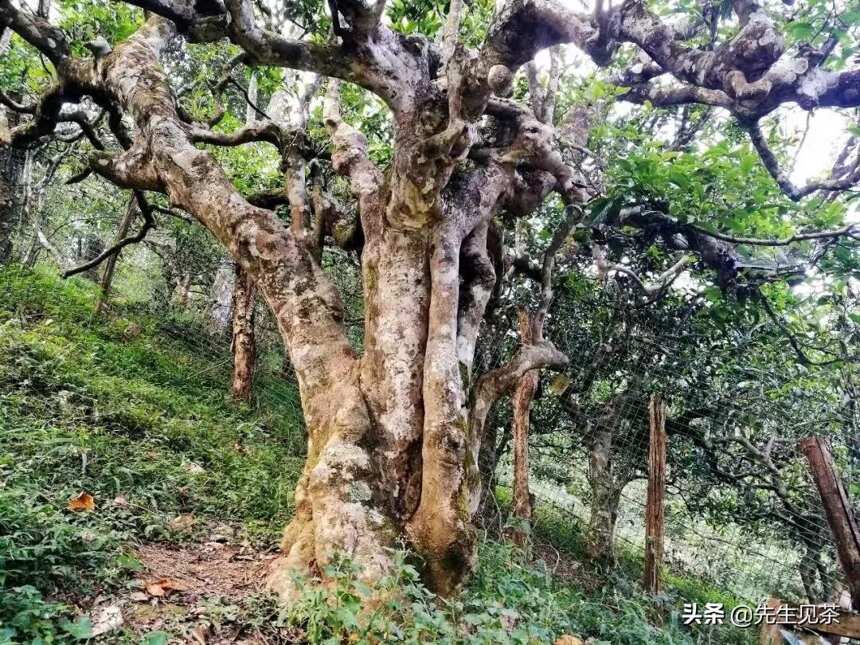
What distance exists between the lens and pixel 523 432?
14.5 ft

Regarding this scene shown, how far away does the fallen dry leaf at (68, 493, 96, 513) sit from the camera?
2703 millimetres

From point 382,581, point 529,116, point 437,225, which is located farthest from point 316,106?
point 382,581

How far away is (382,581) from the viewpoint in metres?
2.32

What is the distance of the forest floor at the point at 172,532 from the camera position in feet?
6.76

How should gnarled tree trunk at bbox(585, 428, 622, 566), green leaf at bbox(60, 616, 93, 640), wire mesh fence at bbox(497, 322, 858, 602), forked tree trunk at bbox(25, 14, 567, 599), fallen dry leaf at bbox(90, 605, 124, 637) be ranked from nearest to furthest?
1. green leaf at bbox(60, 616, 93, 640)
2. fallen dry leaf at bbox(90, 605, 124, 637)
3. forked tree trunk at bbox(25, 14, 567, 599)
4. wire mesh fence at bbox(497, 322, 858, 602)
5. gnarled tree trunk at bbox(585, 428, 622, 566)

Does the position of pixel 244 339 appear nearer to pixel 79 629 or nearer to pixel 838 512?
pixel 79 629

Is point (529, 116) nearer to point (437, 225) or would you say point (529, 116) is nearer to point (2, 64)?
point (437, 225)

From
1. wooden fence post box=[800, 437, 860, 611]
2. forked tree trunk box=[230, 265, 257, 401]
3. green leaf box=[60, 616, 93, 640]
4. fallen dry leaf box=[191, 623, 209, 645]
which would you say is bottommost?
fallen dry leaf box=[191, 623, 209, 645]

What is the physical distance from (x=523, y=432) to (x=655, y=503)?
44.5 inches

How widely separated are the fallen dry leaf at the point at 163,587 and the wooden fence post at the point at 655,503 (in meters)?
3.27

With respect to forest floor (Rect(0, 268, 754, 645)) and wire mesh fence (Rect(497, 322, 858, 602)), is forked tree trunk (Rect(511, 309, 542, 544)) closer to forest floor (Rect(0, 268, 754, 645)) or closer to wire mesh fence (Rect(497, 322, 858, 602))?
forest floor (Rect(0, 268, 754, 645))

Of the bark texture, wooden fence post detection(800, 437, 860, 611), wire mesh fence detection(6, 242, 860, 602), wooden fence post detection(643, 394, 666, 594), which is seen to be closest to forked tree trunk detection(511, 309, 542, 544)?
the bark texture

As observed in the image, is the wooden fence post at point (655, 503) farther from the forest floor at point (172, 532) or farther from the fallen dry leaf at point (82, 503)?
the fallen dry leaf at point (82, 503)

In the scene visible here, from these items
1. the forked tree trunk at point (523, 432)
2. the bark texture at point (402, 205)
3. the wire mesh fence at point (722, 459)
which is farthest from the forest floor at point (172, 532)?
the wire mesh fence at point (722, 459)
